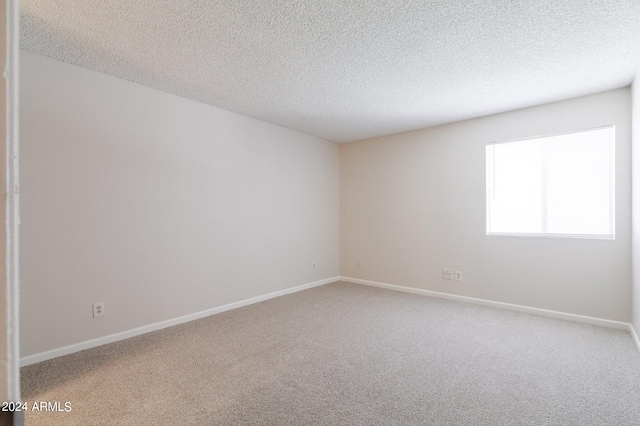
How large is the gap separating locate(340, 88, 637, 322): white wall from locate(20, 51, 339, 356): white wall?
52.2 inches

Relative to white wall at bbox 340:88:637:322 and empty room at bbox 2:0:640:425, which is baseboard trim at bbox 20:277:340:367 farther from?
white wall at bbox 340:88:637:322

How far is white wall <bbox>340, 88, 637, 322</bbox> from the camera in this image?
3.23m

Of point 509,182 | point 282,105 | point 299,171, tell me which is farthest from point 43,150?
point 509,182

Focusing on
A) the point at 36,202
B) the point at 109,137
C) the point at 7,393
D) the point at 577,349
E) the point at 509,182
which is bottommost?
the point at 577,349

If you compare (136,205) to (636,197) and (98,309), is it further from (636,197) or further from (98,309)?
(636,197)

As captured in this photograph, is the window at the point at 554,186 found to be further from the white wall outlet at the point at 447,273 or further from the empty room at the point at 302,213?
Answer: the white wall outlet at the point at 447,273

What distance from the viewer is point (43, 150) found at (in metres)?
2.49

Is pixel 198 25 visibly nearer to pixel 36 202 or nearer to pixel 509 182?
pixel 36 202

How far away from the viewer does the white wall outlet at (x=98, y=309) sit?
2747mm

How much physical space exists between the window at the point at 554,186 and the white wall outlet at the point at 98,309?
4.35m

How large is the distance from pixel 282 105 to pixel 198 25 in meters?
1.61

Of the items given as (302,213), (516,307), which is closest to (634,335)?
(516,307)

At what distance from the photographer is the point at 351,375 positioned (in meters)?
2.23

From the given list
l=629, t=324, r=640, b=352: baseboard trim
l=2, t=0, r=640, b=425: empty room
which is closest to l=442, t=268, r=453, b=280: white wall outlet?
l=2, t=0, r=640, b=425: empty room
